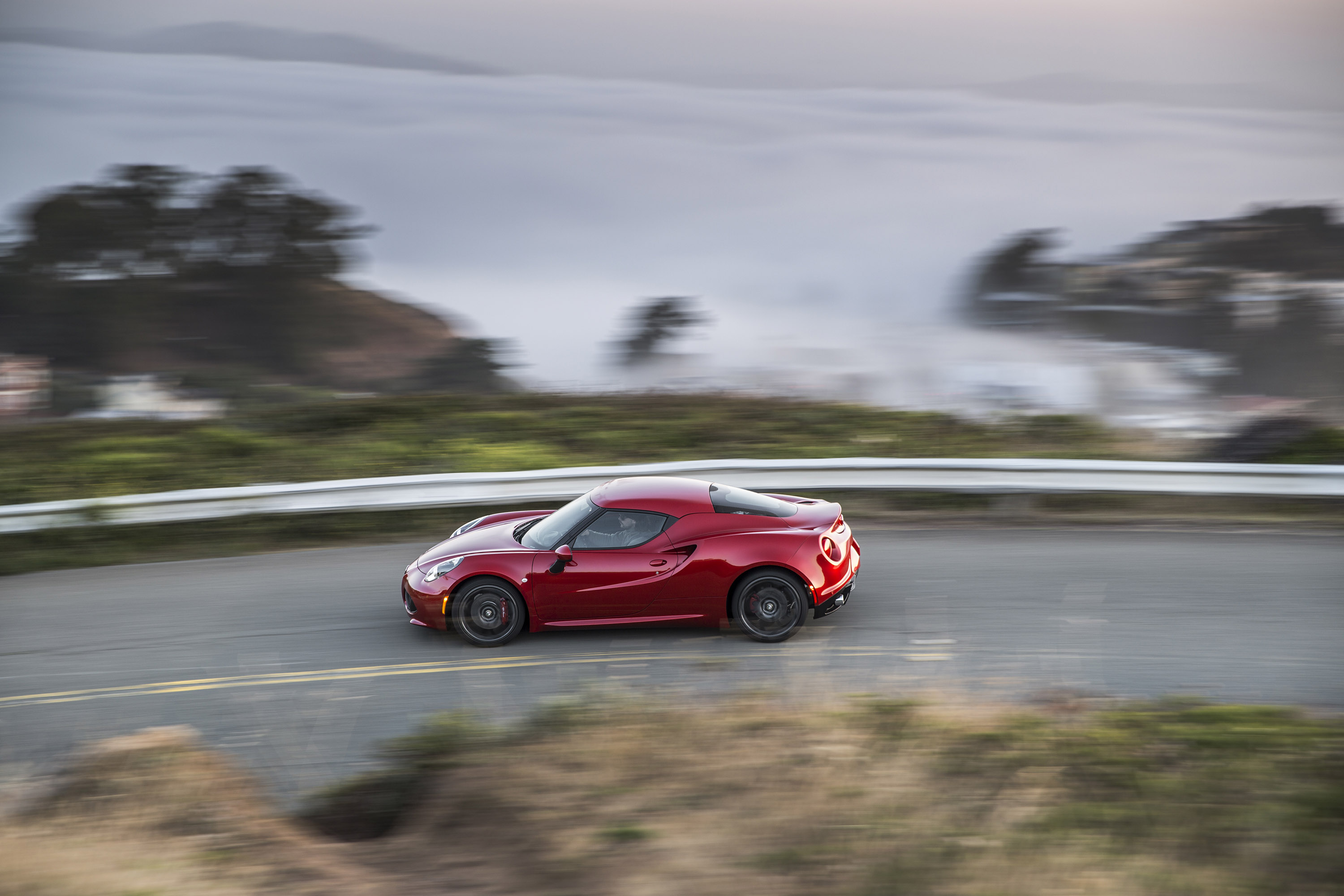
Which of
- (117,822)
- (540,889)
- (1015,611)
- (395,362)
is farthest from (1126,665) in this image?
(395,362)

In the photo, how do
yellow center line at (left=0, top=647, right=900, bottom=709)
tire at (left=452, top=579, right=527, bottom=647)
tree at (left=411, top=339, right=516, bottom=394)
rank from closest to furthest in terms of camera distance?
1. yellow center line at (left=0, top=647, right=900, bottom=709)
2. tire at (left=452, top=579, right=527, bottom=647)
3. tree at (left=411, top=339, right=516, bottom=394)

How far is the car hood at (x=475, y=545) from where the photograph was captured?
815 centimetres

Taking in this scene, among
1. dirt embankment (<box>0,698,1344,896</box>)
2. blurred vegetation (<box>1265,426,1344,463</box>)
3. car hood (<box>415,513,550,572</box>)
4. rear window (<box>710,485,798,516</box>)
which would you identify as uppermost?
blurred vegetation (<box>1265,426,1344,463</box>)

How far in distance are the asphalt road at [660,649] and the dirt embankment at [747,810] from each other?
658 millimetres

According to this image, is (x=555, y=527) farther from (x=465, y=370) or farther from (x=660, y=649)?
(x=465, y=370)

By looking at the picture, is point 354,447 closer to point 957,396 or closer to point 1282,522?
point 957,396

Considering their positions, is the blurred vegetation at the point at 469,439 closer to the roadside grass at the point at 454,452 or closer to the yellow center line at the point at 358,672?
the roadside grass at the point at 454,452

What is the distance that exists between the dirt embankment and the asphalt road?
0.66m

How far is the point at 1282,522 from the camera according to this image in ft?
36.9

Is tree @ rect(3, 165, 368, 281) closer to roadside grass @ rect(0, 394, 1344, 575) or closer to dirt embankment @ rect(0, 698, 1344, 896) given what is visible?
roadside grass @ rect(0, 394, 1344, 575)

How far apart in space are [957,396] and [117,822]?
14280 mm

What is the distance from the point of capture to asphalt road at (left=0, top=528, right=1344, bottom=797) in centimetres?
679

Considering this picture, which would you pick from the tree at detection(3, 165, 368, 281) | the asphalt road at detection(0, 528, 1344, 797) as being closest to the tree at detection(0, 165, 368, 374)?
the tree at detection(3, 165, 368, 281)

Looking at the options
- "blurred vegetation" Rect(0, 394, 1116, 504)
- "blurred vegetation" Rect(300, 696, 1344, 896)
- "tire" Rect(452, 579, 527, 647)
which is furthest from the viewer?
"blurred vegetation" Rect(0, 394, 1116, 504)
